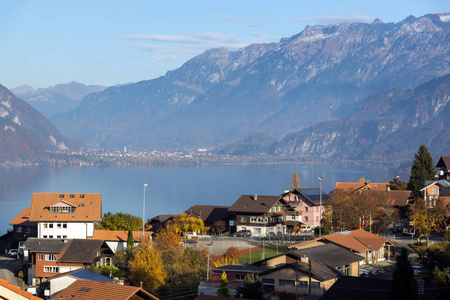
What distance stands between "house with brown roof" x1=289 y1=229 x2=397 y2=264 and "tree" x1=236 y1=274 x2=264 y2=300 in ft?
45.9

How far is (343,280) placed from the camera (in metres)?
32.8

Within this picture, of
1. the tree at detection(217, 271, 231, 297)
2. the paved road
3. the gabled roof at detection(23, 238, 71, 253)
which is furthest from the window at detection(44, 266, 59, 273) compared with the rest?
the tree at detection(217, 271, 231, 297)

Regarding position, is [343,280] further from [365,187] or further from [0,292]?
[365,187]

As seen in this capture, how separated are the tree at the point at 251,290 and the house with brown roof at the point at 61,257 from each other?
17.6 meters

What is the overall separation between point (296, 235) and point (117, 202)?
85549mm

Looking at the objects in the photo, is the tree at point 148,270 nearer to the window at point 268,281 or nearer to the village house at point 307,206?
the window at point 268,281

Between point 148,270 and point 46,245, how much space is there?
11347 mm

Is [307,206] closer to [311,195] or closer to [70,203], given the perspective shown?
[311,195]

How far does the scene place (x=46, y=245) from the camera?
174 ft

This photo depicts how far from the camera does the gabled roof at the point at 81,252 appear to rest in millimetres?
51000

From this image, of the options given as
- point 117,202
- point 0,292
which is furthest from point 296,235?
point 117,202

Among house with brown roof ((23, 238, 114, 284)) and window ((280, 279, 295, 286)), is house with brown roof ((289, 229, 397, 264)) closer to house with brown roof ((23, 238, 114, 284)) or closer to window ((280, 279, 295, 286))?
window ((280, 279, 295, 286))

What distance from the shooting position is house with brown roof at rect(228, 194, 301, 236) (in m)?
72.4

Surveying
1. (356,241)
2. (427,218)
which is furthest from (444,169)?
(356,241)
